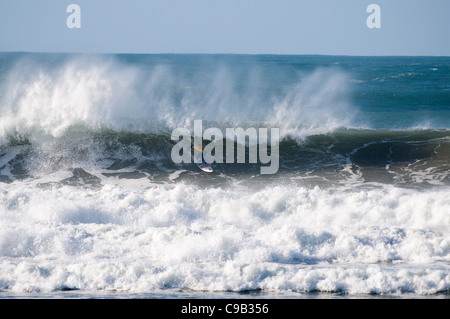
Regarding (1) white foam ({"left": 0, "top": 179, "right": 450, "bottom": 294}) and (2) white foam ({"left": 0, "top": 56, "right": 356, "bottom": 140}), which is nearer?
(1) white foam ({"left": 0, "top": 179, "right": 450, "bottom": 294})

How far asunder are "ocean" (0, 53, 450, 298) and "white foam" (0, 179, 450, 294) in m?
0.03

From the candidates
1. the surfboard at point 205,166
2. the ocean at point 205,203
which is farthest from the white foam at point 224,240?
the surfboard at point 205,166

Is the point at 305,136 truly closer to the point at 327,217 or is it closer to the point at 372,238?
the point at 327,217

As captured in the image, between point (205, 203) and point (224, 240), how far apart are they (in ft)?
9.19

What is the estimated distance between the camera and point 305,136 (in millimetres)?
19328

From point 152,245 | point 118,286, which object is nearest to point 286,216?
point 152,245

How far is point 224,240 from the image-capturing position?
10078mm

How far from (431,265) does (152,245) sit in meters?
4.72

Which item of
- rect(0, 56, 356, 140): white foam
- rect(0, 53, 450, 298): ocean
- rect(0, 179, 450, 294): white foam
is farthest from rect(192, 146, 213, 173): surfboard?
rect(0, 56, 356, 140): white foam

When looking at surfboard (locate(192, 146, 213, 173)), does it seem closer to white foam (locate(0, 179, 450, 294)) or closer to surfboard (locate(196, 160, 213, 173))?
surfboard (locate(196, 160, 213, 173))

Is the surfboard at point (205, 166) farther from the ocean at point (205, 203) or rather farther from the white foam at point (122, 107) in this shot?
the white foam at point (122, 107)

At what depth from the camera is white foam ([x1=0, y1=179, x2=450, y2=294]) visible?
854cm

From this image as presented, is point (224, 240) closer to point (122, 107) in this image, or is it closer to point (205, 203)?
point (205, 203)
